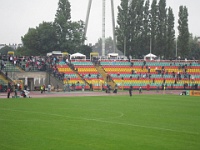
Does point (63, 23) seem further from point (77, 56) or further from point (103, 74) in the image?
point (103, 74)

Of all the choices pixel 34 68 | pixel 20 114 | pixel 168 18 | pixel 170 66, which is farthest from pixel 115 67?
pixel 20 114

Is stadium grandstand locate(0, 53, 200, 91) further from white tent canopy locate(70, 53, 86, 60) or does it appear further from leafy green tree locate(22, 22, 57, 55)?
leafy green tree locate(22, 22, 57, 55)

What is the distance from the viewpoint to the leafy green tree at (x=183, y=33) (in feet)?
303

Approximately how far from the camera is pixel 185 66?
259ft

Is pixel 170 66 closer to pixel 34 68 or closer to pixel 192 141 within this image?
pixel 34 68

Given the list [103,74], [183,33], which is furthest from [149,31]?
[103,74]

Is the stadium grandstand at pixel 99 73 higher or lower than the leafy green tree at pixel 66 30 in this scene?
lower

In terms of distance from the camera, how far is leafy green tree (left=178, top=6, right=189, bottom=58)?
92250 mm

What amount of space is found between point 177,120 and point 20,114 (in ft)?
32.5

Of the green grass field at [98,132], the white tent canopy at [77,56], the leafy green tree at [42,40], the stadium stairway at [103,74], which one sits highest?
the leafy green tree at [42,40]

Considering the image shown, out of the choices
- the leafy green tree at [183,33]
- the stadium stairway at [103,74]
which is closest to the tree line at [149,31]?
the leafy green tree at [183,33]

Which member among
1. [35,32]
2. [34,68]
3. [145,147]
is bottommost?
[145,147]

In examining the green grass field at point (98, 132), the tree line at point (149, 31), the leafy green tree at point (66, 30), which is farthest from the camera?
the leafy green tree at point (66, 30)

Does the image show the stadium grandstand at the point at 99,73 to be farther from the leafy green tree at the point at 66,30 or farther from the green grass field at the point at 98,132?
the green grass field at the point at 98,132
